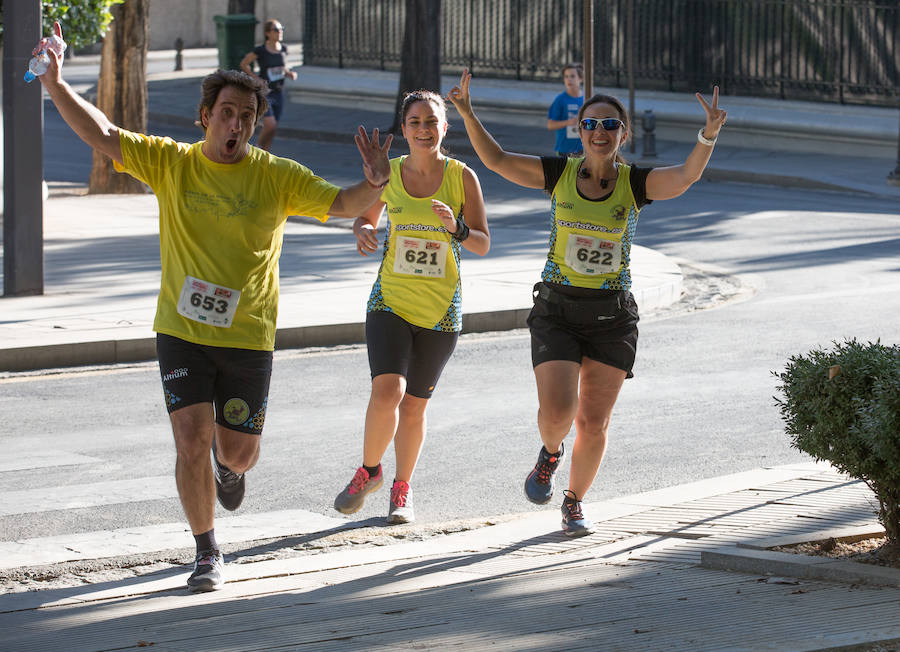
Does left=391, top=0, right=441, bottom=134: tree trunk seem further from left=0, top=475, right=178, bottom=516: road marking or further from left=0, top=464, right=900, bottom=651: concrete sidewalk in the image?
left=0, top=464, right=900, bottom=651: concrete sidewalk

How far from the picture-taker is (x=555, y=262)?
22.2ft

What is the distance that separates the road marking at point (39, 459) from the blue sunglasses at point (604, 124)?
314 cm

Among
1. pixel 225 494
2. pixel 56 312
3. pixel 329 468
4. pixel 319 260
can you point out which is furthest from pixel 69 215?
pixel 225 494

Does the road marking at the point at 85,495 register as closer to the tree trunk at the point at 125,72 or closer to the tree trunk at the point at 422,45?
the tree trunk at the point at 125,72

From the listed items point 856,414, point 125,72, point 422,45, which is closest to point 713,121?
point 856,414

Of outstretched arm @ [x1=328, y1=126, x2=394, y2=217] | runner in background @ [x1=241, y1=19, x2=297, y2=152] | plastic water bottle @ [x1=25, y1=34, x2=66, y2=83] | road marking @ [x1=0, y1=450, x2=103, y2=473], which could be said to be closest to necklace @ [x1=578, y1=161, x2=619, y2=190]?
outstretched arm @ [x1=328, y1=126, x2=394, y2=217]

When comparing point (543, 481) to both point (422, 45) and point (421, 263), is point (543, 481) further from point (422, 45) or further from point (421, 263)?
point (422, 45)

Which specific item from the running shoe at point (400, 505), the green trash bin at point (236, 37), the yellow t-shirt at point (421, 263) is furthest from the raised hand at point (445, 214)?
the green trash bin at point (236, 37)

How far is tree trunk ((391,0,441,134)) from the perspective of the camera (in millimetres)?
28500

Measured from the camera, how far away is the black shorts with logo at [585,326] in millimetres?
6695

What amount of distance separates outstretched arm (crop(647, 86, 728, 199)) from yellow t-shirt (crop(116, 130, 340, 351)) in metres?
1.53

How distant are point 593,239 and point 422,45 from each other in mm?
22492

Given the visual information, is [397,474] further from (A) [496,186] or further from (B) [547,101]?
(B) [547,101]

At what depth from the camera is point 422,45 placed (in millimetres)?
28641
